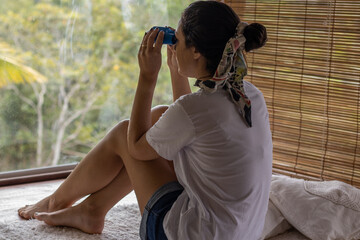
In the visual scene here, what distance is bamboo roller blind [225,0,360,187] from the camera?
221 cm

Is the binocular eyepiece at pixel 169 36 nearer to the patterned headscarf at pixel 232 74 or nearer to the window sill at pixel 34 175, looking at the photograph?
the patterned headscarf at pixel 232 74

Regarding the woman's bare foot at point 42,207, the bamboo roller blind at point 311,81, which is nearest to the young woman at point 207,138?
the woman's bare foot at point 42,207

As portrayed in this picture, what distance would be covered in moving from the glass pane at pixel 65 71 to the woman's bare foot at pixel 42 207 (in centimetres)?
64

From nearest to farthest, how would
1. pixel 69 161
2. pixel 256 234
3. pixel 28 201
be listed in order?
pixel 256 234
pixel 28 201
pixel 69 161

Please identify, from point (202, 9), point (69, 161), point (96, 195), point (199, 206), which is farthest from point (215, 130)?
point (69, 161)

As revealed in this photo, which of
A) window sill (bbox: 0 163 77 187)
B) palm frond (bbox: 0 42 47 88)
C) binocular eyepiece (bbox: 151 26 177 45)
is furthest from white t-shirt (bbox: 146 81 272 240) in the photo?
window sill (bbox: 0 163 77 187)

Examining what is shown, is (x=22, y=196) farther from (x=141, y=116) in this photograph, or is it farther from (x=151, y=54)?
(x=151, y=54)

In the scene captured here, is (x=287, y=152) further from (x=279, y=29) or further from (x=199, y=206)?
(x=199, y=206)

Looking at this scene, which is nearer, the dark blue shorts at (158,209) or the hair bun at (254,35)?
the hair bun at (254,35)

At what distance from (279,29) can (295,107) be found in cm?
39

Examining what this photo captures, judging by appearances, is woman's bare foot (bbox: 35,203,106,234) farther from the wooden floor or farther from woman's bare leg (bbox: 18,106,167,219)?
the wooden floor

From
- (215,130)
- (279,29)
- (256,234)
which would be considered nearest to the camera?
(215,130)

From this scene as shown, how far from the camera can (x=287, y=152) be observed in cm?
247

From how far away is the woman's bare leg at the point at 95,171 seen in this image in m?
1.73
